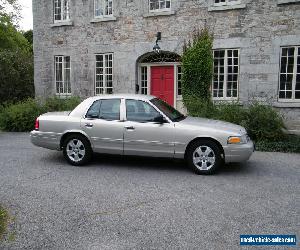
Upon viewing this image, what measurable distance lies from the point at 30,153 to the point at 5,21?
2054 cm

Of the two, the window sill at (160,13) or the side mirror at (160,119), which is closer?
the side mirror at (160,119)

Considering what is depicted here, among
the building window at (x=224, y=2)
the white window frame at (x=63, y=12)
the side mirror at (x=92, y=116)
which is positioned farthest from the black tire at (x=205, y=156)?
the white window frame at (x=63, y=12)

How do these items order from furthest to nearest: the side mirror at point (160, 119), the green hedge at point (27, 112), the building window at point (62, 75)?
the building window at point (62, 75), the green hedge at point (27, 112), the side mirror at point (160, 119)

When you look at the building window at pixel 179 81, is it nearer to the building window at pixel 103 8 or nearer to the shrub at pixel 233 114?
the shrub at pixel 233 114

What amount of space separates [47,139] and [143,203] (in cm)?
343

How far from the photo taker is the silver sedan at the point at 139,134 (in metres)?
6.46

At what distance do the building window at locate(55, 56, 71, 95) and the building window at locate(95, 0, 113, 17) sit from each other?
265cm

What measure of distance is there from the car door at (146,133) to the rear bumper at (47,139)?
5.48 feet

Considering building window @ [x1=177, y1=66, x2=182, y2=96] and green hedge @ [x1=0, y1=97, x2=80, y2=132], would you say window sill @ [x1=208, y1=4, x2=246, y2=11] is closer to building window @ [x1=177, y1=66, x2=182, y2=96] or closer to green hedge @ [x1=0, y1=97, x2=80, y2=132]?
building window @ [x1=177, y1=66, x2=182, y2=96]

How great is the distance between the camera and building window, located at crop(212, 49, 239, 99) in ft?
39.3

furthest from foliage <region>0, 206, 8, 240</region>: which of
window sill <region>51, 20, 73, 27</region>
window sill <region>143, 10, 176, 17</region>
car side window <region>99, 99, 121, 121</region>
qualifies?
window sill <region>51, 20, 73, 27</region>

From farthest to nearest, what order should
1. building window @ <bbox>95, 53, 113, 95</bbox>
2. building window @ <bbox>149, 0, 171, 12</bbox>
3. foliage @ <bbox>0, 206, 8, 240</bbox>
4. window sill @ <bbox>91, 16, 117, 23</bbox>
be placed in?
building window @ <bbox>95, 53, 113, 95</bbox> → window sill @ <bbox>91, 16, 117, 23</bbox> → building window @ <bbox>149, 0, 171, 12</bbox> → foliage @ <bbox>0, 206, 8, 240</bbox>

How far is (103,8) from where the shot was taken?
14195 mm

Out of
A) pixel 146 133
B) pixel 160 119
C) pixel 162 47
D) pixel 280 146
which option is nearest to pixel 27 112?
pixel 162 47
